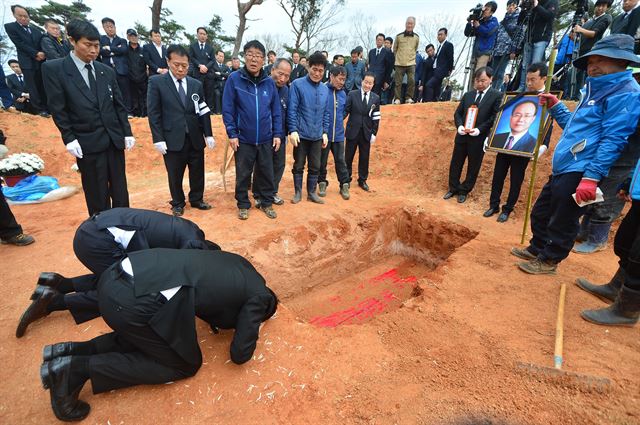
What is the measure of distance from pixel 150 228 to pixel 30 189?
457 cm

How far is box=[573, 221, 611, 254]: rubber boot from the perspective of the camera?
368 centimetres

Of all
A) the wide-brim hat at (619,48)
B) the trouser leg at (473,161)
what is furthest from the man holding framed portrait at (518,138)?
the wide-brim hat at (619,48)

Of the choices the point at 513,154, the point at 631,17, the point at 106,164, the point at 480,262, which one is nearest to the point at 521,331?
the point at 480,262

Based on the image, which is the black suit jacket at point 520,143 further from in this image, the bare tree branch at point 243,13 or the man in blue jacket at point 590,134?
the bare tree branch at point 243,13

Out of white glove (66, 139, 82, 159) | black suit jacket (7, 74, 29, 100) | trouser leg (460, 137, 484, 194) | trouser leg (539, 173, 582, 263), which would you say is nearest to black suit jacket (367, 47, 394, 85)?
trouser leg (460, 137, 484, 194)

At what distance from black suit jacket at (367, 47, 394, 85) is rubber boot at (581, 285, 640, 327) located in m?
7.31

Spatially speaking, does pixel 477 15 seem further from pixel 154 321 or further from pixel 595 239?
pixel 154 321

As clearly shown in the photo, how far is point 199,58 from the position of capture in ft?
26.2

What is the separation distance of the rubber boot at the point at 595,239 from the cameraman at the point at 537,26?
3579 millimetres

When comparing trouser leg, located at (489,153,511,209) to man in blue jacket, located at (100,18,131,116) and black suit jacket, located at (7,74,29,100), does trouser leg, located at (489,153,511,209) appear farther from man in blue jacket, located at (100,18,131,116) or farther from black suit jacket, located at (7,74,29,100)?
black suit jacket, located at (7,74,29,100)

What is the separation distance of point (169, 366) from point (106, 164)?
2683 mm

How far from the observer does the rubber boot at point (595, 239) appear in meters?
3.68

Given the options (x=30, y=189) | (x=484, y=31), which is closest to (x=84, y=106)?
(x=30, y=189)

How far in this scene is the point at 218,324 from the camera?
6.88 feet
